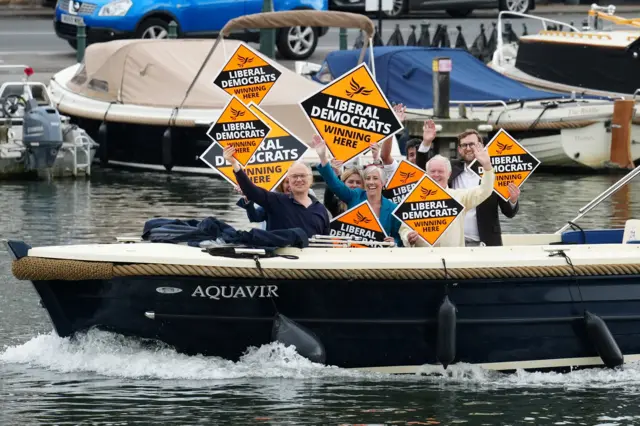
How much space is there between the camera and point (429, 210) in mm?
11875

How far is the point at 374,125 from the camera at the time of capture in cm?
1327

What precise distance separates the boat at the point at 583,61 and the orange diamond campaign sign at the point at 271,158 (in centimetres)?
1400

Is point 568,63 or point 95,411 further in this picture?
point 568,63

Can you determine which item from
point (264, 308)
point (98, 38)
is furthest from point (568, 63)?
point (264, 308)

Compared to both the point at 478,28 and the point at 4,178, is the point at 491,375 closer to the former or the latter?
the point at 4,178

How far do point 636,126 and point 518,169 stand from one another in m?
11.4

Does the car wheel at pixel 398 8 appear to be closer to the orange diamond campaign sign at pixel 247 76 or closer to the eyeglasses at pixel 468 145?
the orange diamond campaign sign at pixel 247 76

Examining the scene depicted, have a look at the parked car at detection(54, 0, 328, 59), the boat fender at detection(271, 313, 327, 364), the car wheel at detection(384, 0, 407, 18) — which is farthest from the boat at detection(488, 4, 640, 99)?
the boat fender at detection(271, 313, 327, 364)

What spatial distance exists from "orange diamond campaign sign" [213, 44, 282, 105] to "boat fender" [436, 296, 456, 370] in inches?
162

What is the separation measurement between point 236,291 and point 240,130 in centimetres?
188

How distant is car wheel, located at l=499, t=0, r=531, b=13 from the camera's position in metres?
38.9

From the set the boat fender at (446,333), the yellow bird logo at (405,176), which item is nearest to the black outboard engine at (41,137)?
the yellow bird logo at (405,176)

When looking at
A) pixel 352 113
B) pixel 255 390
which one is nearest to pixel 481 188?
pixel 352 113

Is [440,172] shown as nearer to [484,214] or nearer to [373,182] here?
[373,182]
